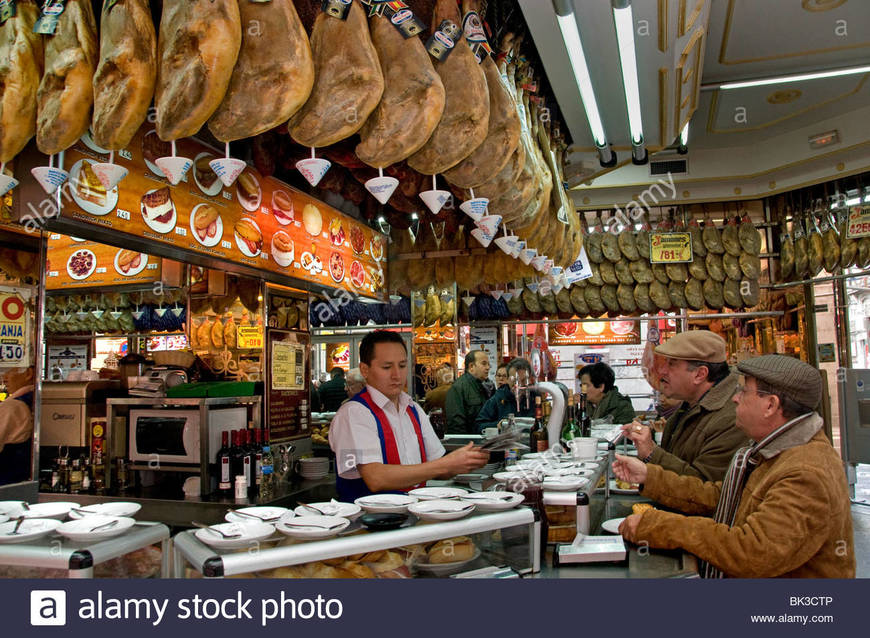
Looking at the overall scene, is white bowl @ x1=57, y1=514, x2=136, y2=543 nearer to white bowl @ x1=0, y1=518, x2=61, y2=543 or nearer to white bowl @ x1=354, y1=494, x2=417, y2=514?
white bowl @ x1=0, y1=518, x2=61, y2=543

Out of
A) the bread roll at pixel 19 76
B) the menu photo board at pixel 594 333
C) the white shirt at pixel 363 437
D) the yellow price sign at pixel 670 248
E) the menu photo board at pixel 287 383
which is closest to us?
the bread roll at pixel 19 76

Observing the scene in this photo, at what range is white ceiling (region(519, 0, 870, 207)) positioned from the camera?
12.6ft

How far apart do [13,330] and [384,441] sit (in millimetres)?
1776

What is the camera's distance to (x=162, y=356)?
15.0ft

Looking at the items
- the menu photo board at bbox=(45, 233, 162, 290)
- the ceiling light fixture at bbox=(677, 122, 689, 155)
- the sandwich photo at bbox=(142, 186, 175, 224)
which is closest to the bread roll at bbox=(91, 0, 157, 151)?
the sandwich photo at bbox=(142, 186, 175, 224)

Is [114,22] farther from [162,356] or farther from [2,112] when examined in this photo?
[162,356]

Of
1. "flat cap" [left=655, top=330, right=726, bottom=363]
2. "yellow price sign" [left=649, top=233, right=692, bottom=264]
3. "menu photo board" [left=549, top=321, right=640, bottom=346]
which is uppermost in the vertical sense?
"yellow price sign" [left=649, top=233, right=692, bottom=264]

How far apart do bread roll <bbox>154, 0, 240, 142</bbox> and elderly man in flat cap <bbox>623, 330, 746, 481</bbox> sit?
2.16 metres

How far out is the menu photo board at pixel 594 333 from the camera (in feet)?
30.6

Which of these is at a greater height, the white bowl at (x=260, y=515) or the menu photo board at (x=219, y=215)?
the menu photo board at (x=219, y=215)

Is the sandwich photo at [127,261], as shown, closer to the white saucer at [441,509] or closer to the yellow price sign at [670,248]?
the white saucer at [441,509]

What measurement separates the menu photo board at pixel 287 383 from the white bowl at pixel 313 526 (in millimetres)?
2812

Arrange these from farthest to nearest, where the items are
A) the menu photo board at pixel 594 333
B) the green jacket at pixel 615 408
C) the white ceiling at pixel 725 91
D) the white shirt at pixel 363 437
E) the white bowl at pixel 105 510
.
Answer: the menu photo board at pixel 594 333 → the green jacket at pixel 615 408 → the white ceiling at pixel 725 91 → the white shirt at pixel 363 437 → the white bowl at pixel 105 510

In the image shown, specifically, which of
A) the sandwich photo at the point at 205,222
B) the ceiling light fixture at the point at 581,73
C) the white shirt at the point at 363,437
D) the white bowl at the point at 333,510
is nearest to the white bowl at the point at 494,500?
the white bowl at the point at 333,510
